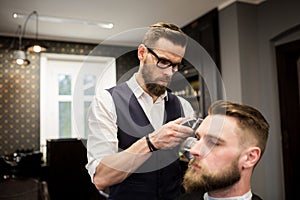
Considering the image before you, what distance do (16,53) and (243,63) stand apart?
2113 millimetres

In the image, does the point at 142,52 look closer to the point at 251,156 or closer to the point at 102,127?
the point at 102,127

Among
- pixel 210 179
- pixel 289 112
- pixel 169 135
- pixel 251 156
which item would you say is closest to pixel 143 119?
pixel 169 135

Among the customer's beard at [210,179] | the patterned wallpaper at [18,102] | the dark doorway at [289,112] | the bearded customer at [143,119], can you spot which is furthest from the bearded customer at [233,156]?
the patterned wallpaper at [18,102]

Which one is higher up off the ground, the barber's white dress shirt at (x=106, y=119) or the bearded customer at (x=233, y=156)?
the barber's white dress shirt at (x=106, y=119)

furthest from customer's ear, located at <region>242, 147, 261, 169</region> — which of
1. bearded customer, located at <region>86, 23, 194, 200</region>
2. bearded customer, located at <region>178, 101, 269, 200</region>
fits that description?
bearded customer, located at <region>86, 23, 194, 200</region>

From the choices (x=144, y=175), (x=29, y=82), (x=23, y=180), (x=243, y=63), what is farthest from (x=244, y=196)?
(x=29, y=82)

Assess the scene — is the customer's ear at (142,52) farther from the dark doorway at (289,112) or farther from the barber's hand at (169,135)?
the dark doorway at (289,112)

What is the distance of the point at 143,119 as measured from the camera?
1.75 ft

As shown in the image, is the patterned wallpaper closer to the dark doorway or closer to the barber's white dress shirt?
the dark doorway

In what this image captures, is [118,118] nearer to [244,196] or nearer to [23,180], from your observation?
[244,196]

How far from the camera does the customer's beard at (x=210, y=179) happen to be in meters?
0.69

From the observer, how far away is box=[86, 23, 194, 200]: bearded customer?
1.67 feet

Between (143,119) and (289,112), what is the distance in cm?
237

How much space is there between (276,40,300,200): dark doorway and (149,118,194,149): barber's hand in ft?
7.53
